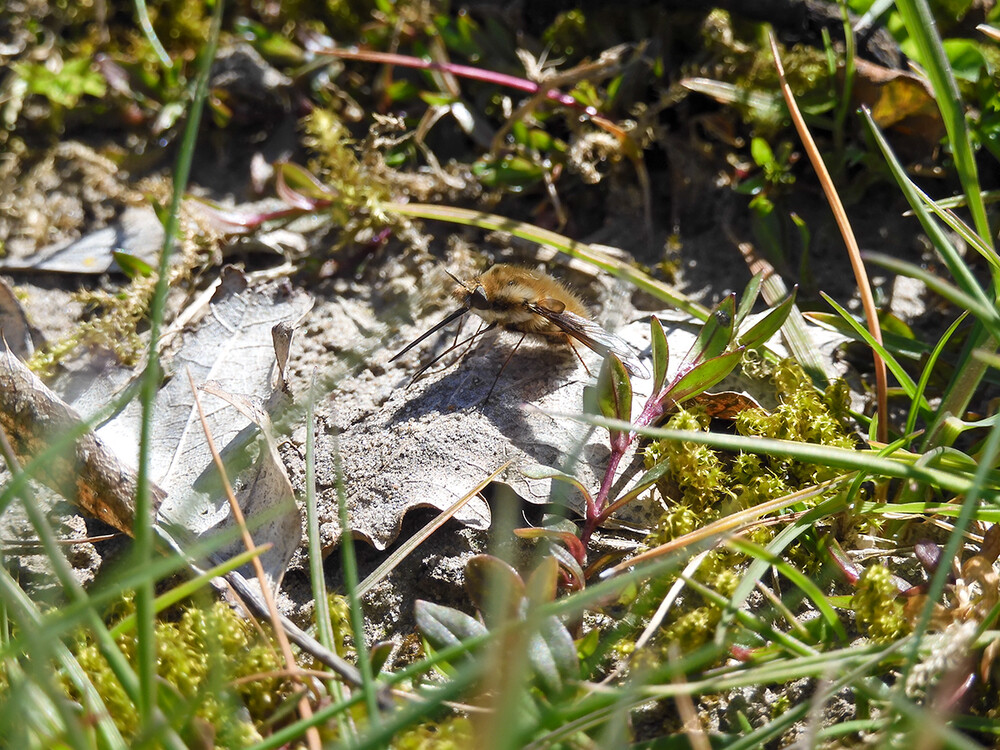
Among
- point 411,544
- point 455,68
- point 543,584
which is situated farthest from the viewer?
point 455,68

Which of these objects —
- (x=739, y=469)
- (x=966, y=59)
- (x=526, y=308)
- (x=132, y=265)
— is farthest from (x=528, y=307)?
(x=966, y=59)

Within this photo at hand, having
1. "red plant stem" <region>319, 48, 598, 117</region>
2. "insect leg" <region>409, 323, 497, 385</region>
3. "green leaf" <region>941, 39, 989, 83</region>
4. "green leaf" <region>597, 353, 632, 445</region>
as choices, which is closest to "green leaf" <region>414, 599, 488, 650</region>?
"green leaf" <region>597, 353, 632, 445</region>

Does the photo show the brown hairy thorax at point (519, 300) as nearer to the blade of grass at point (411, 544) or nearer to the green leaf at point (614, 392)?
the green leaf at point (614, 392)

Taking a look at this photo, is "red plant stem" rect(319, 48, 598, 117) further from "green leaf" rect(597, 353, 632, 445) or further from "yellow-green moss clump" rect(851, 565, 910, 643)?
"yellow-green moss clump" rect(851, 565, 910, 643)

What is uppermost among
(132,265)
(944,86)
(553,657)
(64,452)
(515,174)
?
(944,86)

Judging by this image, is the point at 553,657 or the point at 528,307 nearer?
the point at 553,657

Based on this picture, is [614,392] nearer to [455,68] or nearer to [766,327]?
[766,327]

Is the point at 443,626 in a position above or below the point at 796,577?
below
